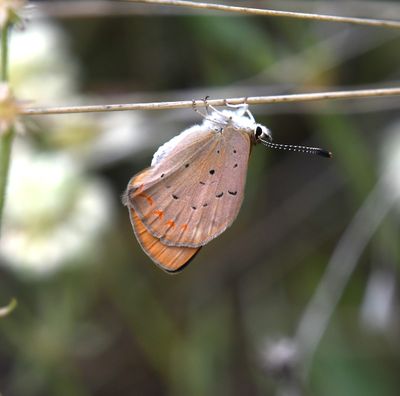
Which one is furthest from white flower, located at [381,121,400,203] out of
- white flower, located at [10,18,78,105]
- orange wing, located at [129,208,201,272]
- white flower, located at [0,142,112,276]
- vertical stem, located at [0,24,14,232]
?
vertical stem, located at [0,24,14,232]

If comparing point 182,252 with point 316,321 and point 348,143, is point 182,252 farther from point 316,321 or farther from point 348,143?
point 348,143

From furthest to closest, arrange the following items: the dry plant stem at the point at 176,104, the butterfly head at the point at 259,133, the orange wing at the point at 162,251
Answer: the butterfly head at the point at 259,133 → the orange wing at the point at 162,251 → the dry plant stem at the point at 176,104

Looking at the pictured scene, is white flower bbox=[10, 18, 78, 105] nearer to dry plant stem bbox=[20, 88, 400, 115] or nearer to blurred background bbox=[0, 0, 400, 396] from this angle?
blurred background bbox=[0, 0, 400, 396]

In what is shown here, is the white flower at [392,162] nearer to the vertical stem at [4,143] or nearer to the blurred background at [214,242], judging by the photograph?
the blurred background at [214,242]

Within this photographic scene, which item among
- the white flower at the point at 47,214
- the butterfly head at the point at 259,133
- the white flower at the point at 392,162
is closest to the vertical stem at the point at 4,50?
the butterfly head at the point at 259,133

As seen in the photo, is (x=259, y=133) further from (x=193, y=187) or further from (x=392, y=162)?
(x=392, y=162)

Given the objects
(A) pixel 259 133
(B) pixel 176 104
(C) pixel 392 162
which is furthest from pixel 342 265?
(B) pixel 176 104

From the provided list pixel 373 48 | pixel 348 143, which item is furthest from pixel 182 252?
pixel 373 48
